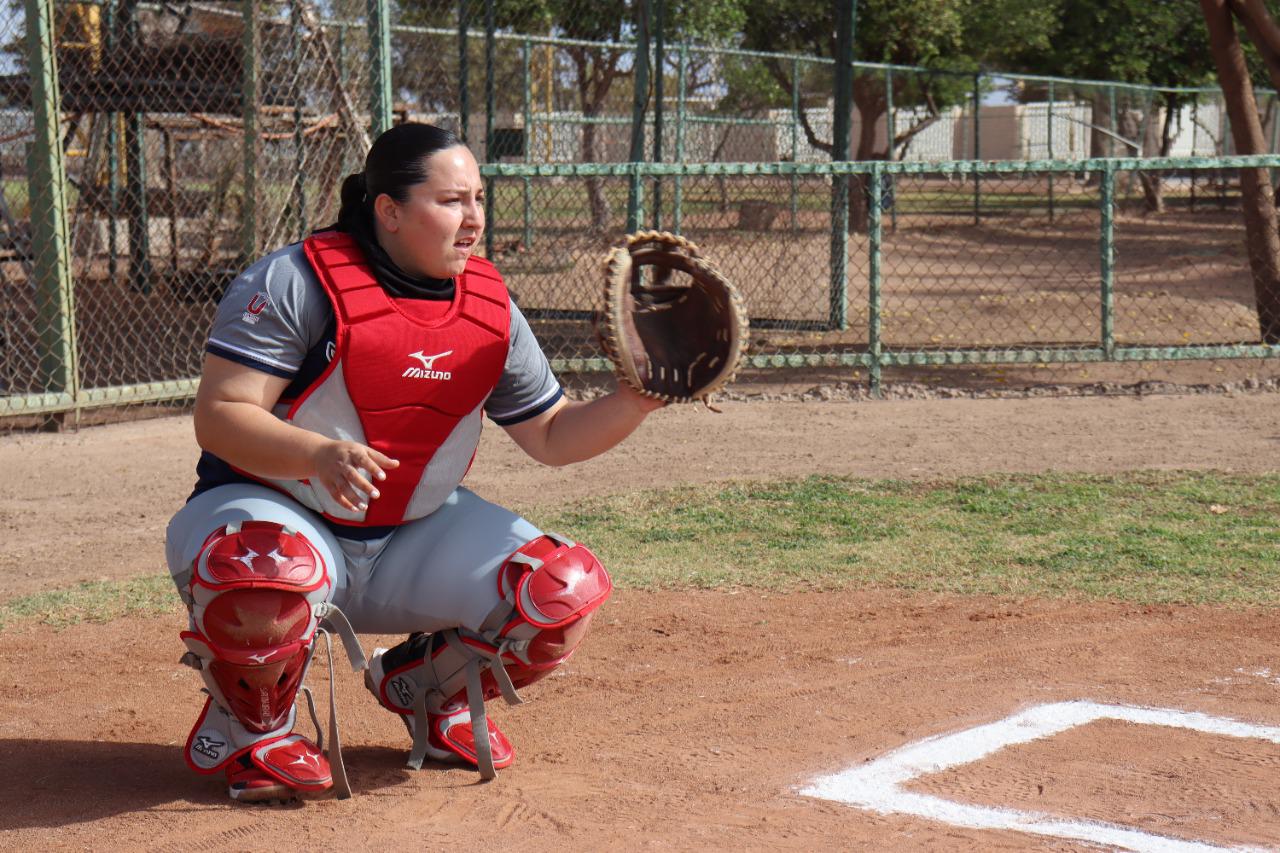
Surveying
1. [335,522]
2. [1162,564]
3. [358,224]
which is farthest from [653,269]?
[1162,564]

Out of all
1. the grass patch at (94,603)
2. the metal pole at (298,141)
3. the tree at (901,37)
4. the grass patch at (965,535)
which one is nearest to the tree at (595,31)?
the tree at (901,37)

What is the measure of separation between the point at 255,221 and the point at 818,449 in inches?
159

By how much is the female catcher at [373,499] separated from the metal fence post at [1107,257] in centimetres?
613

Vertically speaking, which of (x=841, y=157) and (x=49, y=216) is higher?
(x=841, y=157)

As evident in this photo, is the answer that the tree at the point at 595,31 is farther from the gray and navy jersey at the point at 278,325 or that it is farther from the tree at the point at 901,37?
the gray and navy jersey at the point at 278,325

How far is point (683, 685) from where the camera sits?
384 centimetres

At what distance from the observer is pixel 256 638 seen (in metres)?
2.83

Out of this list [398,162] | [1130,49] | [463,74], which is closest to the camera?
[398,162]

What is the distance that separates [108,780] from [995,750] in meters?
1.99

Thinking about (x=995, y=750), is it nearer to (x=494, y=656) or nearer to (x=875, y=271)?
(x=494, y=656)

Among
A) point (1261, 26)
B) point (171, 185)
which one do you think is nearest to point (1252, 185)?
point (1261, 26)

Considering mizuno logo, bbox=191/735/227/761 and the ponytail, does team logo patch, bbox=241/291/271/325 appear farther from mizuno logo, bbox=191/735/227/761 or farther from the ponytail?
mizuno logo, bbox=191/735/227/761

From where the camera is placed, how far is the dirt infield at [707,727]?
284 centimetres

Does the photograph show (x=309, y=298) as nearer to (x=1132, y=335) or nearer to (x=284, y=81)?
(x=284, y=81)
